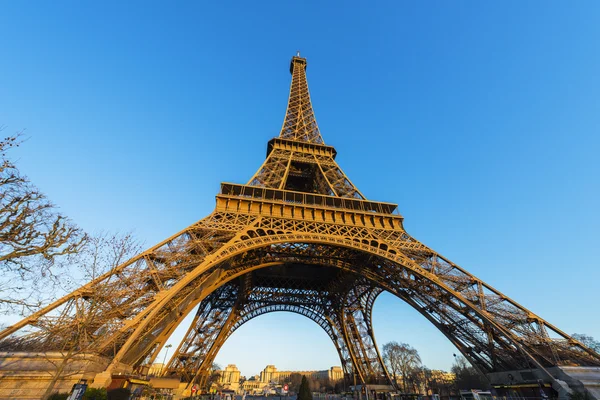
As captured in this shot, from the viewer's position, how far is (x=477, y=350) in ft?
49.3

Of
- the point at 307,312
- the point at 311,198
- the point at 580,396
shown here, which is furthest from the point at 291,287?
the point at 580,396

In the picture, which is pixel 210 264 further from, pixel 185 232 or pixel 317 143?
pixel 317 143

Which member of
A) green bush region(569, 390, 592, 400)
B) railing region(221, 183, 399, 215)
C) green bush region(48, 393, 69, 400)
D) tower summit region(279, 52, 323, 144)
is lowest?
green bush region(48, 393, 69, 400)

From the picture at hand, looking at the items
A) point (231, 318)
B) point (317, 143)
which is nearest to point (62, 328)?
point (231, 318)

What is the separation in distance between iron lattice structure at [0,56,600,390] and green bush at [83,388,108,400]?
1.36 meters

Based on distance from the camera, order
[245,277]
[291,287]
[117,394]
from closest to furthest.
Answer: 1. [117,394]
2. [245,277]
3. [291,287]

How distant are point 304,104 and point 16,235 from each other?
31792 millimetres

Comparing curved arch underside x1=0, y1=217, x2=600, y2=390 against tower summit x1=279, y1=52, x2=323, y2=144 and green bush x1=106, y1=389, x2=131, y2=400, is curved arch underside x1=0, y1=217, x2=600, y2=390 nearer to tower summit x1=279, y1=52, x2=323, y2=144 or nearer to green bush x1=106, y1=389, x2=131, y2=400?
green bush x1=106, y1=389, x2=131, y2=400

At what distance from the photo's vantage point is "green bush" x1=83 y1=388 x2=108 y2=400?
8.73 meters

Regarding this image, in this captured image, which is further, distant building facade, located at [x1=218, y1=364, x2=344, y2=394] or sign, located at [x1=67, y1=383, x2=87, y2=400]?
distant building facade, located at [x1=218, y1=364, x2=344, y2=394]

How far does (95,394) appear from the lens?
8.86m

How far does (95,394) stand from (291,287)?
21.5m

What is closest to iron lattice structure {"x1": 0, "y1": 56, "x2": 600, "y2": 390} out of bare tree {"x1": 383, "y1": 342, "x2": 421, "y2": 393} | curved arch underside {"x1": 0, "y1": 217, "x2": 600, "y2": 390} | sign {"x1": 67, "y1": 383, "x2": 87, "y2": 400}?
curved arch underside {"x1": 0, "y1": 217, "x2": 600, "y2": 390}

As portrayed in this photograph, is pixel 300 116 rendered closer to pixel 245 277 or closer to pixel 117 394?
pixel 245 277
